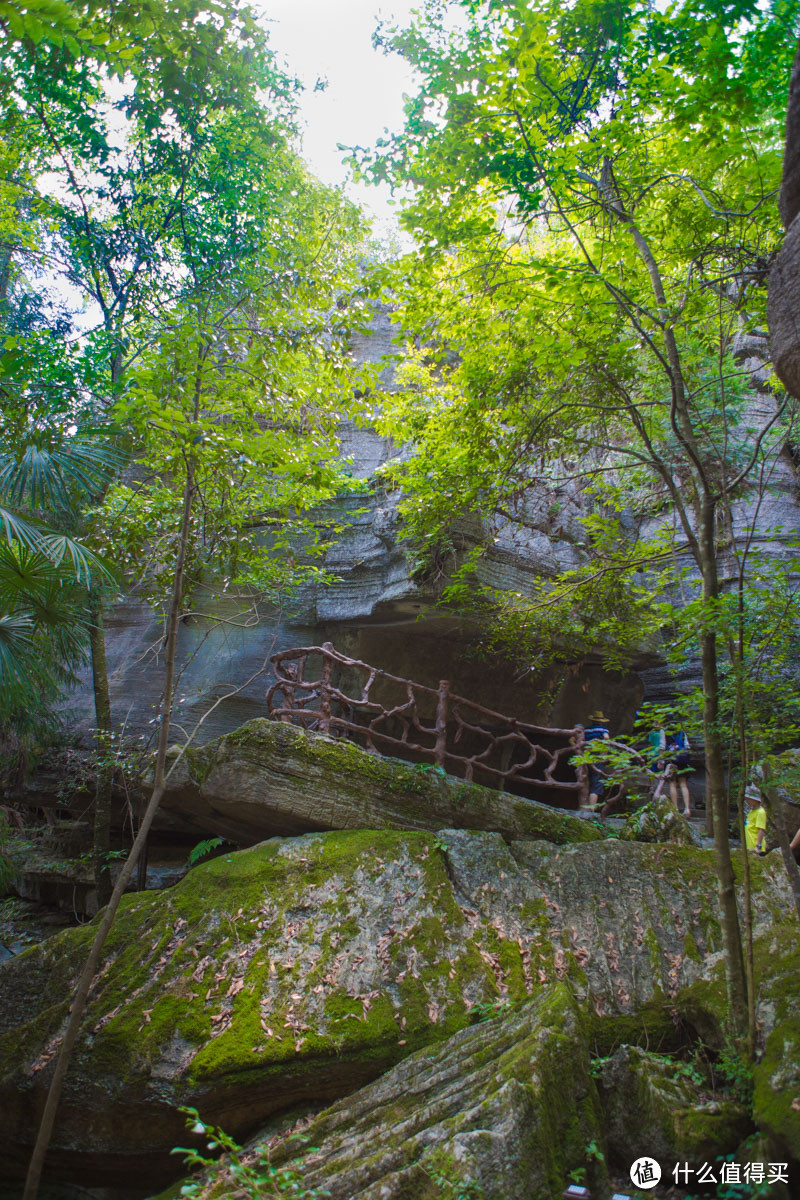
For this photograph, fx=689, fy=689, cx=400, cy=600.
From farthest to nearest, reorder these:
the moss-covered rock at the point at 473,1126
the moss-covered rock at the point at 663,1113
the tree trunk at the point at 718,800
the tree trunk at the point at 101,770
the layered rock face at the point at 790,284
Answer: the tree trunk at the point at 101,770 < the tree trunk at the point at 718,800 < the moss-covered rock at the point at 663,1113 < the moss-covered rock at the point at 473,1126 < the layered rock face at the point at 790,284

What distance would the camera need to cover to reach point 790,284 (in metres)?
2.69

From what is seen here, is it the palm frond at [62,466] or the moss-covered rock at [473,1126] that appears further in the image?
the palm frond at [62,466]

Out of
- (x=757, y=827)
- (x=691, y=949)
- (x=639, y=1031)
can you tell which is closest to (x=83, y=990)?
(x=639, y=1031)

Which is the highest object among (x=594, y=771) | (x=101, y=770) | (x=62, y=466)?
(x=62, y=466)

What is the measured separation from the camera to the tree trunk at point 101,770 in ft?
26.3

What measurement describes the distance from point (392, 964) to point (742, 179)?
20.3 ft

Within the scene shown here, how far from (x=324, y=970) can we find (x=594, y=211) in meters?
6.21

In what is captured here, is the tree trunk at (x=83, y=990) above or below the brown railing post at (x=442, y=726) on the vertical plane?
below

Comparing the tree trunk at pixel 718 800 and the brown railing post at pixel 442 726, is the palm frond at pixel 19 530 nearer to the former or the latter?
the brown railing post at pixel 442 726

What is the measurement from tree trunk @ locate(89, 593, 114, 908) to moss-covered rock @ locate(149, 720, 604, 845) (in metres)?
2.07

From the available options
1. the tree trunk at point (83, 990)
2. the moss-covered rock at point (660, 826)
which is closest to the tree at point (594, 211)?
the moss-covered rock at point (660, 826)

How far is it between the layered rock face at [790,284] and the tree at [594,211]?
4.39ft

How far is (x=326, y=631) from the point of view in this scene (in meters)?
11.6

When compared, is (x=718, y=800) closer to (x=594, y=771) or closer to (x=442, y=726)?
(x=442, y=726)
